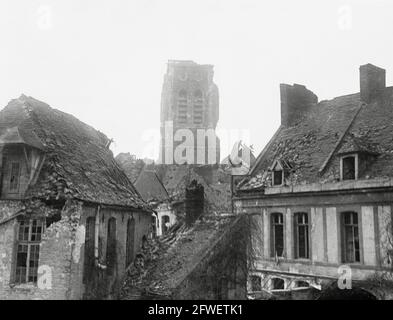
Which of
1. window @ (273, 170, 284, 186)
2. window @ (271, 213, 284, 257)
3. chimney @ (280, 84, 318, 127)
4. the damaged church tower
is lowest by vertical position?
window @ (271, 213, 284, 257)

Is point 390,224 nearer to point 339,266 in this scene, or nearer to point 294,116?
point 339,266

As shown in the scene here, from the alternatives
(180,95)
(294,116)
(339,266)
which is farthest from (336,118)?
(180,95)

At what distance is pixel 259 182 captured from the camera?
2439 cm

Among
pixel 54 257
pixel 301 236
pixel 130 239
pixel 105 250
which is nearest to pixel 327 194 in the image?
pixel 301 236

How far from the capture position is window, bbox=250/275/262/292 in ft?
74.0

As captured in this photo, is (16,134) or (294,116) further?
(294,116)

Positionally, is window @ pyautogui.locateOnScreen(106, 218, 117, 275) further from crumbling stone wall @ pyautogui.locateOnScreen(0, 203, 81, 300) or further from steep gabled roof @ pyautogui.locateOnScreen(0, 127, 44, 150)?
steep gabled roof @ pyautogui.locateOnScreen(0, 127, 44, 150)

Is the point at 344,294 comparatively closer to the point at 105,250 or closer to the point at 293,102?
the point at 105,250

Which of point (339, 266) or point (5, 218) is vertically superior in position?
point (5, 218)

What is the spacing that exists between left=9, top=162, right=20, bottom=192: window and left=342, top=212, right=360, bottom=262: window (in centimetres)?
1398

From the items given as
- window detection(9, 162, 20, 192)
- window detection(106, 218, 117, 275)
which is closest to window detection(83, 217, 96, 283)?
window detection(106, 218, 117, 275)

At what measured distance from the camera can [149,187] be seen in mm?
39938

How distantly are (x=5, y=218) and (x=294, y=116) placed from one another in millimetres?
17646

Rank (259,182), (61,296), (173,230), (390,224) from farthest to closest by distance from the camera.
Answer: (259,182), (173,230), (390,224), (61,296)
